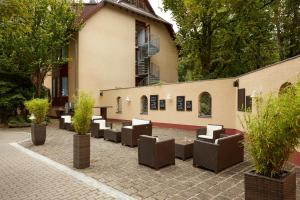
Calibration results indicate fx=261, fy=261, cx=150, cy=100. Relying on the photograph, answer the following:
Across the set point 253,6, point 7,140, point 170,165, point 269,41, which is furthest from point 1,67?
point 269,41

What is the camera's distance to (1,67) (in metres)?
17.8

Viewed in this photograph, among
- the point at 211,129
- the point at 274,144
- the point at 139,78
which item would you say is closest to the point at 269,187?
the point at 274,144

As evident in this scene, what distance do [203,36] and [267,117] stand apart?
16903 millimetres

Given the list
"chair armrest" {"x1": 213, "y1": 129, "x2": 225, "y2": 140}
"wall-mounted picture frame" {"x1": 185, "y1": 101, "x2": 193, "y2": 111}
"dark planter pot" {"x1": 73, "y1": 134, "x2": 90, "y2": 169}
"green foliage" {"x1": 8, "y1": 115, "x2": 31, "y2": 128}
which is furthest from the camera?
"green foliage" {"x1": 8, "y1": 115, "x2": 31, "y2": 128}

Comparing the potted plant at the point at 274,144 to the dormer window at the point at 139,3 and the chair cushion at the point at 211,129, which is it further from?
the dormer window at the point at 139,3

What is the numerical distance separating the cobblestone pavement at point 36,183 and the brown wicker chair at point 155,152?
2.03 meters

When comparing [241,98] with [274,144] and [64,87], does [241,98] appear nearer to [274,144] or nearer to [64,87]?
[274,144]

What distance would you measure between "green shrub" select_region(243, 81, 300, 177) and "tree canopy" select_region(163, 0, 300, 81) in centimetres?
1411

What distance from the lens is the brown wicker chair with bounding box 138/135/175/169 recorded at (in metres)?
7.22

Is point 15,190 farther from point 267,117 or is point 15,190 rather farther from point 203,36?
point 203,36

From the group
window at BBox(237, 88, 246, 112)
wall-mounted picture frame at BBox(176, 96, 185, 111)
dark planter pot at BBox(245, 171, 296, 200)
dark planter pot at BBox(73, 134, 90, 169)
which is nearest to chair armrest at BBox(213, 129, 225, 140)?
window at BBox(237, 88, 246, 112)

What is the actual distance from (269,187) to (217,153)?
3024mm

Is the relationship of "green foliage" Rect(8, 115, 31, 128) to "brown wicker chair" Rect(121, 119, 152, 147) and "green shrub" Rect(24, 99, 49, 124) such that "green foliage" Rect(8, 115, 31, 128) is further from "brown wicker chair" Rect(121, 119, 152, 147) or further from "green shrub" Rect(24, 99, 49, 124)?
"brown wicker chair" Rect(121, 119, 152, 147)

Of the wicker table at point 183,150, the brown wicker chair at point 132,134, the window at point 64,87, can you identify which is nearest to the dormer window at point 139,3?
the window at point 64,87
